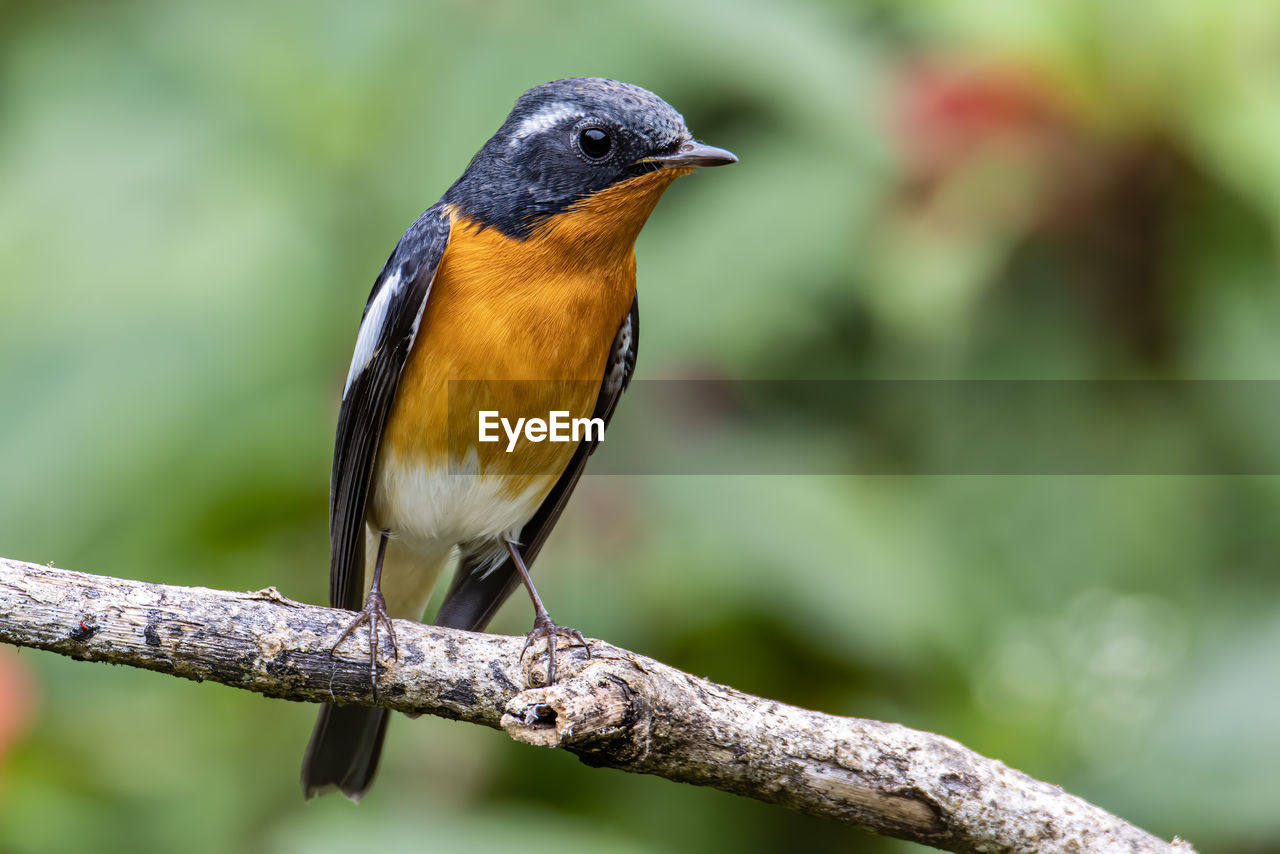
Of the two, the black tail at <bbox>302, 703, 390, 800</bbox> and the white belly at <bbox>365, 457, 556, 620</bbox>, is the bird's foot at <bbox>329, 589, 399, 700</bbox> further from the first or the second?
the black tail at <bbox>302, 703, 390, 800</bbox>

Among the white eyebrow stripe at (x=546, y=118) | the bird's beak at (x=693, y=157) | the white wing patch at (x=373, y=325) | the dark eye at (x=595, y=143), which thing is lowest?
the white wing patch at (x=373, y=325)

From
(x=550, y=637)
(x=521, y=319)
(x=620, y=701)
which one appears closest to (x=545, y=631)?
(x=550, y=637)

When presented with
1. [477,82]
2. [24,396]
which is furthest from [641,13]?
[24,396]

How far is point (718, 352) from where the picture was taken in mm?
4742

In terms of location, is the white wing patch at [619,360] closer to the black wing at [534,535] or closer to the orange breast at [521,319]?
the black wing at [534,535]

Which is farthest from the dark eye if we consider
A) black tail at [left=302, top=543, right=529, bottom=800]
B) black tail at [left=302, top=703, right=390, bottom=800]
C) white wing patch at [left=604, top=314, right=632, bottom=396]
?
black tail at [left=302, top=703, right=390, bottom=800]

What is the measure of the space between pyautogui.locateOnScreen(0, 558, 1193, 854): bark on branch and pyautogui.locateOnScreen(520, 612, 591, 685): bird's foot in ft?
0.06

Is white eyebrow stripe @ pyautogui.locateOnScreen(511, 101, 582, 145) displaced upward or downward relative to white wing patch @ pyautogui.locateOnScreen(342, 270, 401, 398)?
upward

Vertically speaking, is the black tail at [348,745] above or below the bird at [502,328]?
below

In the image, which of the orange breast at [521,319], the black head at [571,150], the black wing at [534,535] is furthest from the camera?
the black wing at [534,535]

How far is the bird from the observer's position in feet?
10.2

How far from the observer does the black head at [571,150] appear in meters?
→ 3.06

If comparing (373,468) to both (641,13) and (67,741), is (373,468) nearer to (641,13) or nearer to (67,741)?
(67,741)

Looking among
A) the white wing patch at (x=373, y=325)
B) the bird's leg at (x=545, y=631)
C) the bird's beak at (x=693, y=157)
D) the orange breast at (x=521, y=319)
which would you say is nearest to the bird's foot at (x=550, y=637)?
the bird's leg at (x=545, y=631)
